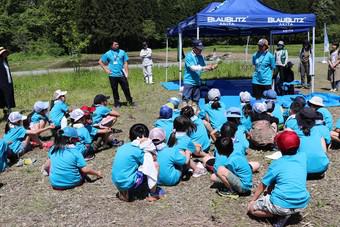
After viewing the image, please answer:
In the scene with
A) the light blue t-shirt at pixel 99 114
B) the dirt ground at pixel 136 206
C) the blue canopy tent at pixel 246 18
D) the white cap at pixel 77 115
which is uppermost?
the blue canopy tent at pixel 246 18

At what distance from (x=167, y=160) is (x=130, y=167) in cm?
64

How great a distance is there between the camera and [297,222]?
466 cm

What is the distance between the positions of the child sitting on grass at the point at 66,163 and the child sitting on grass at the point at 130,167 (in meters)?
0.73

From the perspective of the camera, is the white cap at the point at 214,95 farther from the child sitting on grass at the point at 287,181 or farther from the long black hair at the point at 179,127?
the child sitting on grass at the point at 287,181

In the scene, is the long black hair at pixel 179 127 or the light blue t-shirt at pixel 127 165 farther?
the long black hair at pixel 179 127

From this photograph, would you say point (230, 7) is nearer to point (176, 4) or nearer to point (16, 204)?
point (16, 204)

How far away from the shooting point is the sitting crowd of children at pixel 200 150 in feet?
14.6

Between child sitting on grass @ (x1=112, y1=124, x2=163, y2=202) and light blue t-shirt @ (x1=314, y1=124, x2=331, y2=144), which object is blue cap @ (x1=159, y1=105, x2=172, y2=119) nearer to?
child sitting on grass @ (x1=112, y1=124, x2=163, y2=202)

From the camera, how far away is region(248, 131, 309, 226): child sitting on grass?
14.3ft

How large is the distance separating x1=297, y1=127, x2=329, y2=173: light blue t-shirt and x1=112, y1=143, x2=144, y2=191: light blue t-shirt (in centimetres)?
209

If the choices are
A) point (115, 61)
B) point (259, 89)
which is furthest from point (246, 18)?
point (115, 61)

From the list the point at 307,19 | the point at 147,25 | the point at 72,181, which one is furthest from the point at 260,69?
the point at 147,25

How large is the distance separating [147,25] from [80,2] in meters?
7.03

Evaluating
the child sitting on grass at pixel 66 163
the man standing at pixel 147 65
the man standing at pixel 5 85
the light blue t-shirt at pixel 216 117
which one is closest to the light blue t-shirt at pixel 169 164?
the child sitting on grass at pixel 66 163
